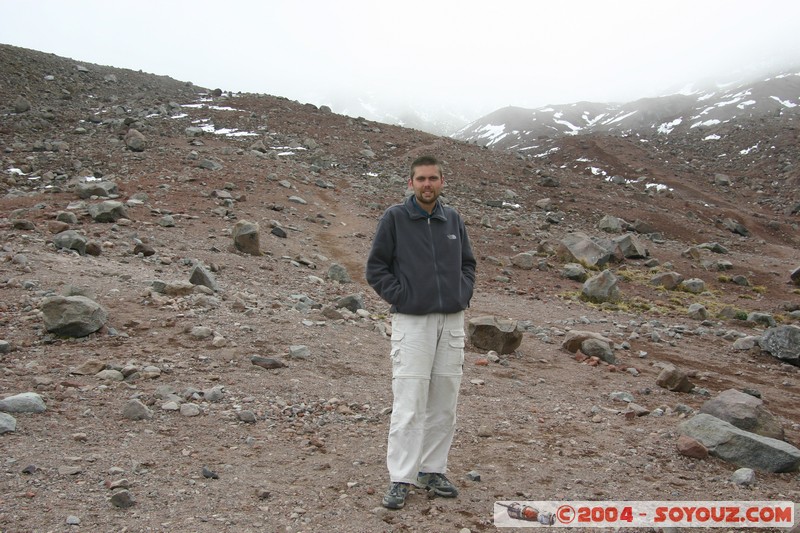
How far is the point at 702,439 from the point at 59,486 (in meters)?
5.48

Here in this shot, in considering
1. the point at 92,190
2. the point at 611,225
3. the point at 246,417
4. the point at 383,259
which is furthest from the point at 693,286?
the point at 92,190

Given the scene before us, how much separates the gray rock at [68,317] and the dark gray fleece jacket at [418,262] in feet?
15.1

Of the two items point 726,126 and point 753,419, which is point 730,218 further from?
point 726,126

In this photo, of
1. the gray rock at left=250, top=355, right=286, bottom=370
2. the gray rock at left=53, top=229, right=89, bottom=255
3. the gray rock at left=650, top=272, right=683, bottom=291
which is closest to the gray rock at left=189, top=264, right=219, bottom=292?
the gray rock at left=53, top=229, right=89, bottom=255

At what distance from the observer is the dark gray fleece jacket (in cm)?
422

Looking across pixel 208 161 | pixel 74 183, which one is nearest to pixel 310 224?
pixel 208 161

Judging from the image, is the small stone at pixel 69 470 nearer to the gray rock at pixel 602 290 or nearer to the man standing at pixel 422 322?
the man standing at pixel 422 322

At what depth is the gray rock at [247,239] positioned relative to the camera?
514 inches

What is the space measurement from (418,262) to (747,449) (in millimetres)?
3564

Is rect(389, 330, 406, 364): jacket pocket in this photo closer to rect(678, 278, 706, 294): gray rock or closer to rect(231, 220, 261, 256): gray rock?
rect(231, 220, 261, 256): gray rock

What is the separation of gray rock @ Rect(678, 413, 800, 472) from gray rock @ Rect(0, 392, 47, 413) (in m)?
6.14

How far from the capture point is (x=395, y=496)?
4.18 m

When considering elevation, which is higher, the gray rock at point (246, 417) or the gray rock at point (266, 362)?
the gray rock at point (266, 362)

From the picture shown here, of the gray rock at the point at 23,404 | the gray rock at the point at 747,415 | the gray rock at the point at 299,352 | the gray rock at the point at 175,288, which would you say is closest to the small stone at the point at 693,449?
the gray rock at the point at 747,415
